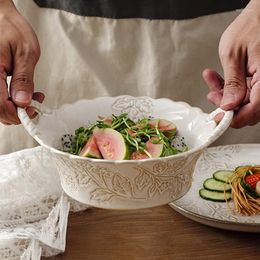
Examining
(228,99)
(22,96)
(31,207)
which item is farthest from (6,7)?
(228,99)

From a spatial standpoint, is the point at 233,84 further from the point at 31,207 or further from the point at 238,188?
the point at 31,207

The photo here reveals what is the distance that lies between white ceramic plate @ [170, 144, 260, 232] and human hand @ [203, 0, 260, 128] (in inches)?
8.0

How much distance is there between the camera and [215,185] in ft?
5.48

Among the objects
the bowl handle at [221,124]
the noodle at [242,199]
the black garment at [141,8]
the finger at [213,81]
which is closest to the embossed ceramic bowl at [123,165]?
the bowl handle at [221,124]

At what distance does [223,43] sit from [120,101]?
269mm

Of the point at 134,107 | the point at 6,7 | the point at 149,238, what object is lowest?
the point at 149,238

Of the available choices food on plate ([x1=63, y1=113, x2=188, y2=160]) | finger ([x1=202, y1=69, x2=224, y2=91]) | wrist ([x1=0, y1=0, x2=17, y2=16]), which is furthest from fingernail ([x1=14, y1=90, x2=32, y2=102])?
finger ([x1=202, y1=69, x2=224, y2=91])

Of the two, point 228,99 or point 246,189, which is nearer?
point 228,99

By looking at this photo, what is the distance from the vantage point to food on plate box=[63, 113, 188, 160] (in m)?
1.33

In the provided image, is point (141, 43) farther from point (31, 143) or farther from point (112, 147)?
point (112, 147)

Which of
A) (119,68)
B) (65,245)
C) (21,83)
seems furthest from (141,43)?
(65,245)

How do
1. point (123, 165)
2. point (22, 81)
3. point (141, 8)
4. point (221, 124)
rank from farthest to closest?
point (141, 8) → point (22, 81) → point (221, 124) → point (123, 165)

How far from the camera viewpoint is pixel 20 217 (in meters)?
1.50

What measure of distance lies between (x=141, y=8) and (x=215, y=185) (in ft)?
1.64
